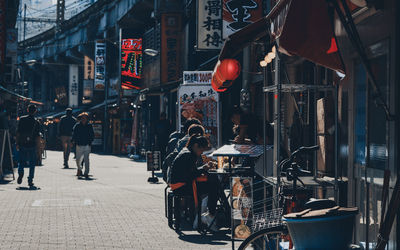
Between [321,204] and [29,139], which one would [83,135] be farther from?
[321,204]

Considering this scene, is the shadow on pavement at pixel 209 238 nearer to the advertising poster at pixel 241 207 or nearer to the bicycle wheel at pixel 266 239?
the advertising poster at pixel 241 207

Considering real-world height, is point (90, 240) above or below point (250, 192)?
below

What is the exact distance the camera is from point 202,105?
699 inches

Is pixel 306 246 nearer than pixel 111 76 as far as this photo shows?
Yes

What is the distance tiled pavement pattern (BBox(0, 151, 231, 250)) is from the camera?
8750mm

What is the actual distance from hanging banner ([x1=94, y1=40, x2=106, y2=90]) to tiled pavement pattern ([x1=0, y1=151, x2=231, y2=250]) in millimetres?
26562

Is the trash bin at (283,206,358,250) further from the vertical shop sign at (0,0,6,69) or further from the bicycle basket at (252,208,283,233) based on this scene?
the vertical shop sign at (0,0,6,69)

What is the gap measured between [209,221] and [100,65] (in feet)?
117

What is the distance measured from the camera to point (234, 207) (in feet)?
25.3

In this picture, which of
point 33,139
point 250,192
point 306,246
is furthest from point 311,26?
point 33,139

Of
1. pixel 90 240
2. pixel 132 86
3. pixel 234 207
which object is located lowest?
pixel 90 240

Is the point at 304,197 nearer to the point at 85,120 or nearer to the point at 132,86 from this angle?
the point at 85,120

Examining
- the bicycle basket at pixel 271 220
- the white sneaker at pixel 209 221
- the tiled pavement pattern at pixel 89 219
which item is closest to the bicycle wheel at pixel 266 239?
the bicycle basket at pixel 271 220

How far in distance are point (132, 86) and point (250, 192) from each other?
96.5ft
